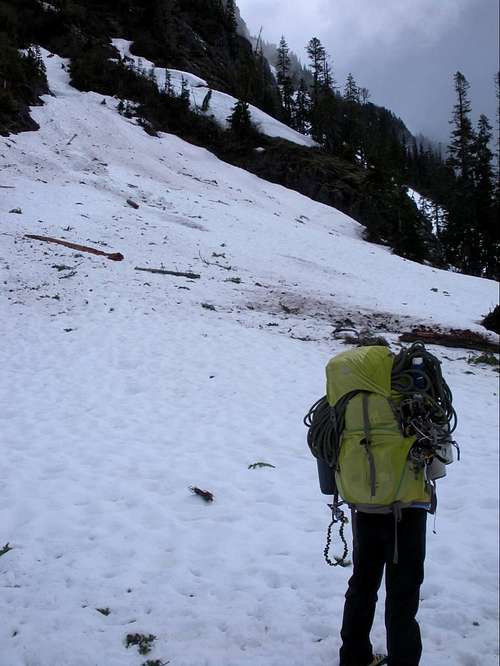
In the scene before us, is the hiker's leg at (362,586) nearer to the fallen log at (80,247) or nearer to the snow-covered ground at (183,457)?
the snow-covered ground at (183,457)

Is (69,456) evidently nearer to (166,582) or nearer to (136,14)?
(166,582)

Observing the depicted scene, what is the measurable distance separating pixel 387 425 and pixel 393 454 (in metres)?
0.15

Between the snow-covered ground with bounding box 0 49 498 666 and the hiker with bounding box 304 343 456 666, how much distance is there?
3.66 feet

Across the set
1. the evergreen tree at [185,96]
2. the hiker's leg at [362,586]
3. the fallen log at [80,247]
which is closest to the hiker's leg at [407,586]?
the hiker's leg at [362,586]

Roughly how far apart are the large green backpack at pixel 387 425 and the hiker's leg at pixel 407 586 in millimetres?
143

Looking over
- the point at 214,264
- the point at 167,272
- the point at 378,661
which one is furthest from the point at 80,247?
the point at 378,661

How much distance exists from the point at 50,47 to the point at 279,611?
5149 cm

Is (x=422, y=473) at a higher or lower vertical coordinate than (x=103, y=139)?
lower

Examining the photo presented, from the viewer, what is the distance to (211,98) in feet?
157

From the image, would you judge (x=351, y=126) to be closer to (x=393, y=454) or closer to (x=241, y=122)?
(x=241, y=122)

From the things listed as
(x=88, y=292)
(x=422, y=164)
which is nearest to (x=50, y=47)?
(x=88, y=292)

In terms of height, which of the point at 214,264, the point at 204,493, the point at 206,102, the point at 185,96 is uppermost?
the point at 206,102

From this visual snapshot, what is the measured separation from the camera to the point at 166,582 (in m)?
3.78

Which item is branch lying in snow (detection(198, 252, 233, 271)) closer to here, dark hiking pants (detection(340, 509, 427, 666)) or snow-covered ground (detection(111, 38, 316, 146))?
dark hiking pants (detection(340, 509, 427, 666))
